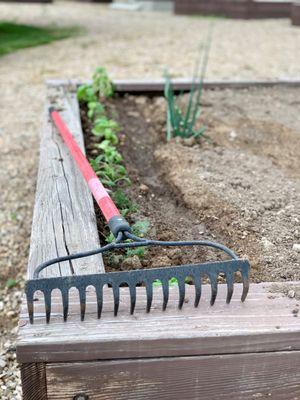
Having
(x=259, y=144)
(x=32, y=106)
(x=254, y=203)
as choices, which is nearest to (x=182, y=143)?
(x=259, y=144)

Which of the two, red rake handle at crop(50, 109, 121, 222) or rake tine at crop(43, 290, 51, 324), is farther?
red rake handle at crop(50, 109, 121, 222)

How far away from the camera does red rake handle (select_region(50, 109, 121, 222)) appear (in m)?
1.93

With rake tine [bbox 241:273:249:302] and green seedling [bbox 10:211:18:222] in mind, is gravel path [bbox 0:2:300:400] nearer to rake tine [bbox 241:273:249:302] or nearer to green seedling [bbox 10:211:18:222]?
green seedling [bbox 10:211:18:222]

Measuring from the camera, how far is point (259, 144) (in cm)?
325

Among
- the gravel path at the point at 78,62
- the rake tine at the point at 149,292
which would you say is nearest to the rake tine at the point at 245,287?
the rake tine at the point at 149,292

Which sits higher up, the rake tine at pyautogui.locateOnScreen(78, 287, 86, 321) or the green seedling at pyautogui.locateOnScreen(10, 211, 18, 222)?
the rake tine at pyautogui.locateOnScreen(78, 287, 86, 321)

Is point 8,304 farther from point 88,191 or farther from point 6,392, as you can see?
point 88,191

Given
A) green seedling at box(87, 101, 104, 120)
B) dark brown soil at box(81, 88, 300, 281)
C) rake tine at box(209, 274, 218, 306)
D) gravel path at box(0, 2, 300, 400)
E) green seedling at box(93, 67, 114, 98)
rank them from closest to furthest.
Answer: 1. rake tine at box(209, 274, 218, 306)
2. dark brown soil at box(81, 88, 300, 281)
3. gravel path at box(0, 2, 300, 400)
4. green seedling at box(87, 101, 104, 120)
5. green seedling at box(93, 67, 114, 98)

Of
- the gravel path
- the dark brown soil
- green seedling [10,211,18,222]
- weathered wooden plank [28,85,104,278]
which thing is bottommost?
green seedling [10,211,18,222]

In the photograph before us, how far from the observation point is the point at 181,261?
79.5 inches

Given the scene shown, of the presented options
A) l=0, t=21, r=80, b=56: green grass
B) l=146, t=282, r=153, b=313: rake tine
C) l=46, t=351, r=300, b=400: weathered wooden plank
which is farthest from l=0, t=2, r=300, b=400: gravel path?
l=146, t=282, r=153, b=313: rake tine

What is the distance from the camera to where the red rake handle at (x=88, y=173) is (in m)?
1.93

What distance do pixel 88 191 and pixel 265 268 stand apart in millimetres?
744

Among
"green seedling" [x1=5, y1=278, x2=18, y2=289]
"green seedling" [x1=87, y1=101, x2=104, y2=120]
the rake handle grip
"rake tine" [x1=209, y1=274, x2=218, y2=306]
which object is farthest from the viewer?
"green seedling" [x1=87, y1=101, x2=104, y2=120]
